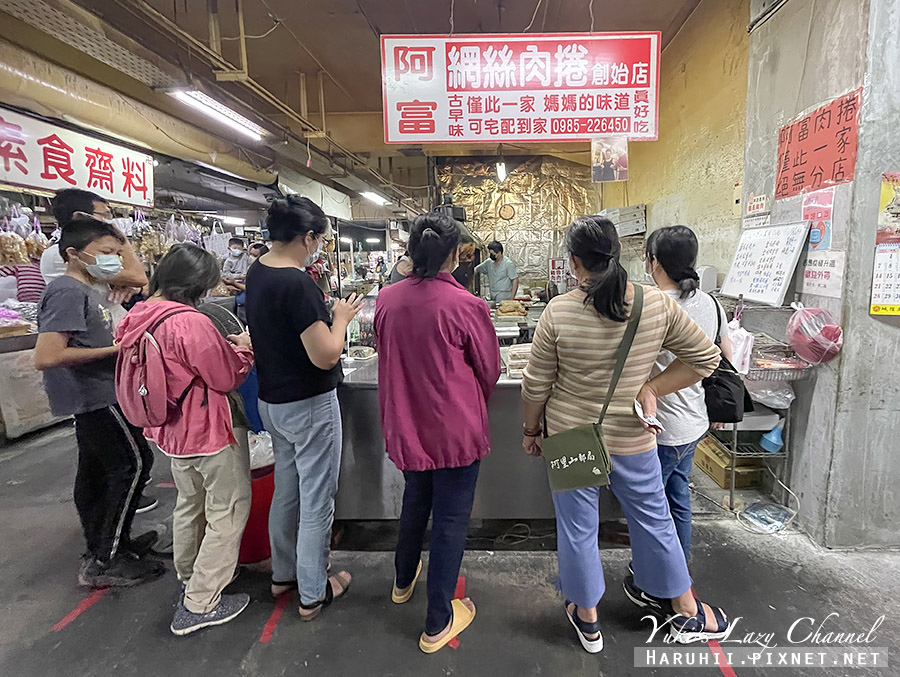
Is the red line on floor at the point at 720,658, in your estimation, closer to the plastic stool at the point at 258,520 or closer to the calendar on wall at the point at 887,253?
the calendar on wall at the point at 887,253

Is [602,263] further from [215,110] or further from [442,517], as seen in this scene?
[215,110]

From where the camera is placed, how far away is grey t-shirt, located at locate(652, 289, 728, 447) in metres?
1.78

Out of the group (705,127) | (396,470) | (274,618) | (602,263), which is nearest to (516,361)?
(396,470)

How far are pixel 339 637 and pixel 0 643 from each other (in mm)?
1392

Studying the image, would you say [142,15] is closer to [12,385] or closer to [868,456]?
[12,385]

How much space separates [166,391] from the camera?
Result: 1.69m

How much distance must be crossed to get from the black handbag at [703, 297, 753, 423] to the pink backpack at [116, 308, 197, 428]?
2141mm

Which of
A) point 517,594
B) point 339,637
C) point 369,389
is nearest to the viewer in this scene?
point 339,637

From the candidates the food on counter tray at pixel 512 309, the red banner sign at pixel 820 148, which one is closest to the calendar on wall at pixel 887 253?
the red banner sign at pixel 820 148

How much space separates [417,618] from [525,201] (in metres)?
6.37

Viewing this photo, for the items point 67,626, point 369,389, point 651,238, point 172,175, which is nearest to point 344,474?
point 369,389

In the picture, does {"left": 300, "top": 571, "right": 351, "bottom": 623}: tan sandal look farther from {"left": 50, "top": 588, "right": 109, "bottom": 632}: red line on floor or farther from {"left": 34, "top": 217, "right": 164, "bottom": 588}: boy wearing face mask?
{"left": 50, "top": 588, "right": 109, "bottom": 632}: red line on floor

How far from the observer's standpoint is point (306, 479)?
182 cm

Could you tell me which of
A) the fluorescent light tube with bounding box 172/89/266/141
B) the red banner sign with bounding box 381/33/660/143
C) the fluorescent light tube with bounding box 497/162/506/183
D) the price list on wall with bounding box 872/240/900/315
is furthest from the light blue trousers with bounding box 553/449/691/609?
the fluorescent light tube with bounding box 497/162/506/183
